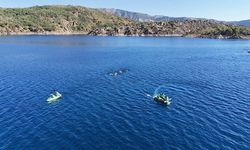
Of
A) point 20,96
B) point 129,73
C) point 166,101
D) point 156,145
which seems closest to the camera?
point 156,145

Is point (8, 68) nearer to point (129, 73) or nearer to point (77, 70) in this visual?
point (77, 70)

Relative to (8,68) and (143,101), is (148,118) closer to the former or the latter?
(143,101)

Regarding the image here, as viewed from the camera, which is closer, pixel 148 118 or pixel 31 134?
pixel 31 134

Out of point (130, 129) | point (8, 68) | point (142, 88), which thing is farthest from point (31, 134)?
point (8, 68)

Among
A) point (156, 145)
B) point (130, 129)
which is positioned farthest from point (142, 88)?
point (156, 145)

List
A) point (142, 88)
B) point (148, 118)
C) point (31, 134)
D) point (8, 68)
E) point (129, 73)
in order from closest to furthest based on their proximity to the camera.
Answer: point (31, 134)
point (148, 118)
point (142, 88)
point (129, 73)
point (8, 68)

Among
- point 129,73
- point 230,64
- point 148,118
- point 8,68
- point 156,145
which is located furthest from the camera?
point 230,64

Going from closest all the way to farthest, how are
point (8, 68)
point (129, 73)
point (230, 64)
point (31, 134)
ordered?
point (31, 134) → point (129, 73) → point (8, 68) → point (230, 64)

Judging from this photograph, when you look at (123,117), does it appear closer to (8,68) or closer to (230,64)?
(8,68)

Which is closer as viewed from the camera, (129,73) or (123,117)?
(123,117)
